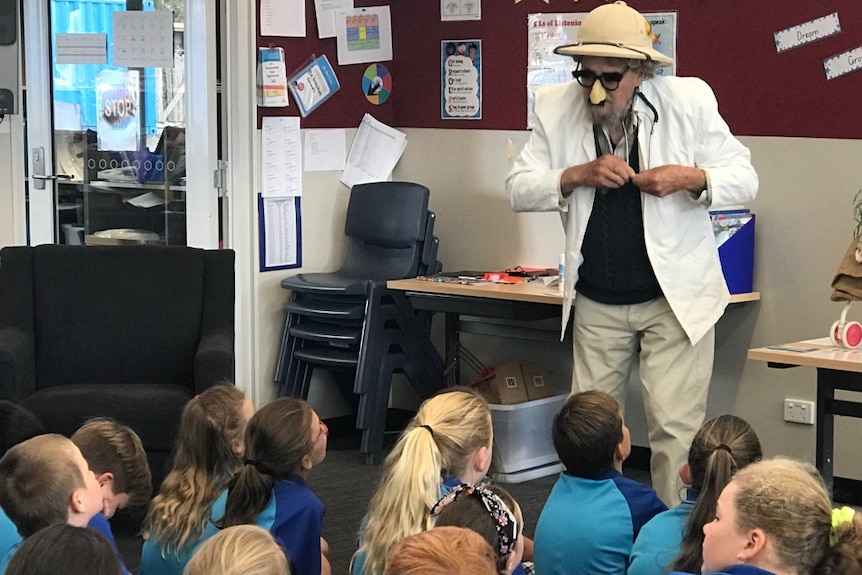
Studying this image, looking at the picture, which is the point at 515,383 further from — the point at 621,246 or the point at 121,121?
the point at 121,121

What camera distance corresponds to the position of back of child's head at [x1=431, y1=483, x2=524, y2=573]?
2.18 metres

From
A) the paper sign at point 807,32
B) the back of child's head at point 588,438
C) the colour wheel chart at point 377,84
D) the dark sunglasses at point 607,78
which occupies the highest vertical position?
the paper sign at point 807,32

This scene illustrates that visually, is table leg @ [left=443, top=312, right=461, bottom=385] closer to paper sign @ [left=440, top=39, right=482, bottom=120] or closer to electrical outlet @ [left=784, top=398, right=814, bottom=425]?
paper sign @ [left=440, top=39, right=482, bottom=120]

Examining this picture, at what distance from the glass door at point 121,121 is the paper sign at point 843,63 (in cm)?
251

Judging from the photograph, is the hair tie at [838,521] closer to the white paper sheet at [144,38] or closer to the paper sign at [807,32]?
the paper sign at [807,32]

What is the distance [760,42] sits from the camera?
184 inches

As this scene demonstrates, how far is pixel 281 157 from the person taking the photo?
18.1 feet

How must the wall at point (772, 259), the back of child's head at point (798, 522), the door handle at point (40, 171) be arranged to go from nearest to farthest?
1. the back of child's head at point (798, 522)
2. the wall at point (772, 259)
3. the door handle at point (40, 171)

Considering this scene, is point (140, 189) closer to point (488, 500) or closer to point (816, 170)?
point (816, 170)

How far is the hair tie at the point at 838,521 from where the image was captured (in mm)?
2000

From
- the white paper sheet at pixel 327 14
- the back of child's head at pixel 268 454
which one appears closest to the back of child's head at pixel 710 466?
the back of child's head at pixel 268 454

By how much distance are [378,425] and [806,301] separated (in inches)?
70.8

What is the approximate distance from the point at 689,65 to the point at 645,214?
1.48 m

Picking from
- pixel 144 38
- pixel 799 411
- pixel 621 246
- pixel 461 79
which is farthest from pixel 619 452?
pixel 144 38
